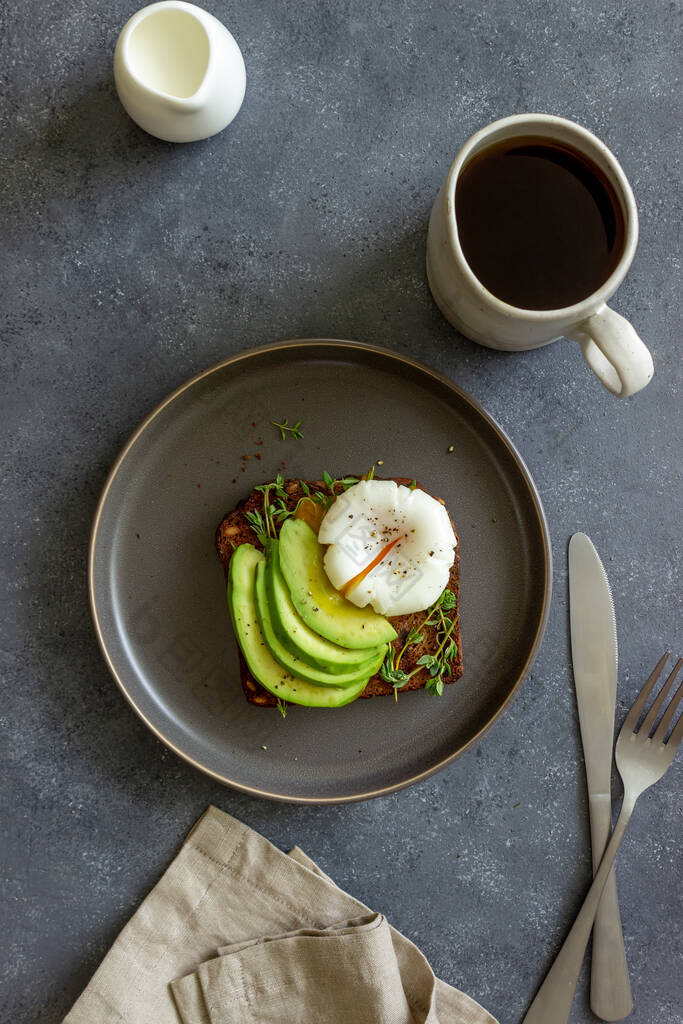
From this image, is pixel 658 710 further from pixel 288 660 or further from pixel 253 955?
pixel 253 955

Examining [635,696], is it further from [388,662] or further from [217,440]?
[217,440]

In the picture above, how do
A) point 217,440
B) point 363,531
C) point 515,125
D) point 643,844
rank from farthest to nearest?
point 643,844 < point 217,440 < point 363,531 < point 515,125

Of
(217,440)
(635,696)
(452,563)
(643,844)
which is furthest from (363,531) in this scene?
(643,844)

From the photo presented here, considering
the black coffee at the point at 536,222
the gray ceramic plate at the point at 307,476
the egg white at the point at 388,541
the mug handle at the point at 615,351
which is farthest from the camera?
the gray ceramic plate at the point at 307,476

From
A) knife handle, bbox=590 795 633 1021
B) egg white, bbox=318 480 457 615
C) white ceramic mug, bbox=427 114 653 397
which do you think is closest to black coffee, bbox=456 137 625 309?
white ceramic mug, bbox=427 114 653 397

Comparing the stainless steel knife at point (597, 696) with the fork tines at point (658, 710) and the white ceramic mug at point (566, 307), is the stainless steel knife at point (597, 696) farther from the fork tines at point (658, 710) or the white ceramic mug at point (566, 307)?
the white ceramic mug at point (566, 307)

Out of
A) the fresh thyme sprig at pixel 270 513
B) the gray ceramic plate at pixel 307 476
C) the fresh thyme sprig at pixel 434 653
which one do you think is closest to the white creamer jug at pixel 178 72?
the gray ceramic plate at pixel 307 476
